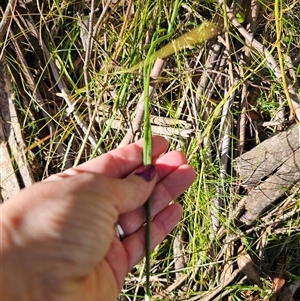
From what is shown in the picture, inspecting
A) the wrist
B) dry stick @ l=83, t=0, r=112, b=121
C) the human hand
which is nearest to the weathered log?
the human hand

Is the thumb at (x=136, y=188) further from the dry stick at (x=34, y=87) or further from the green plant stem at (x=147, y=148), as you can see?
the dry stick at (x=34, y=87)

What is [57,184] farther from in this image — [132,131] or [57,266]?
[132,131]

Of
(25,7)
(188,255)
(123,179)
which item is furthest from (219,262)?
(25,7)

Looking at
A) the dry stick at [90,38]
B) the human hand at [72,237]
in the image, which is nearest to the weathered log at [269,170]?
the human hand at [72,237]

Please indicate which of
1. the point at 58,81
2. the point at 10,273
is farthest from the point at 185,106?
the point at 10,273

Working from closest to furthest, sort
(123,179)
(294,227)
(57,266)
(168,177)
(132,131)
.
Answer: (57,266) → (123,179) → (168,177) → (132,131) → (294,227)
